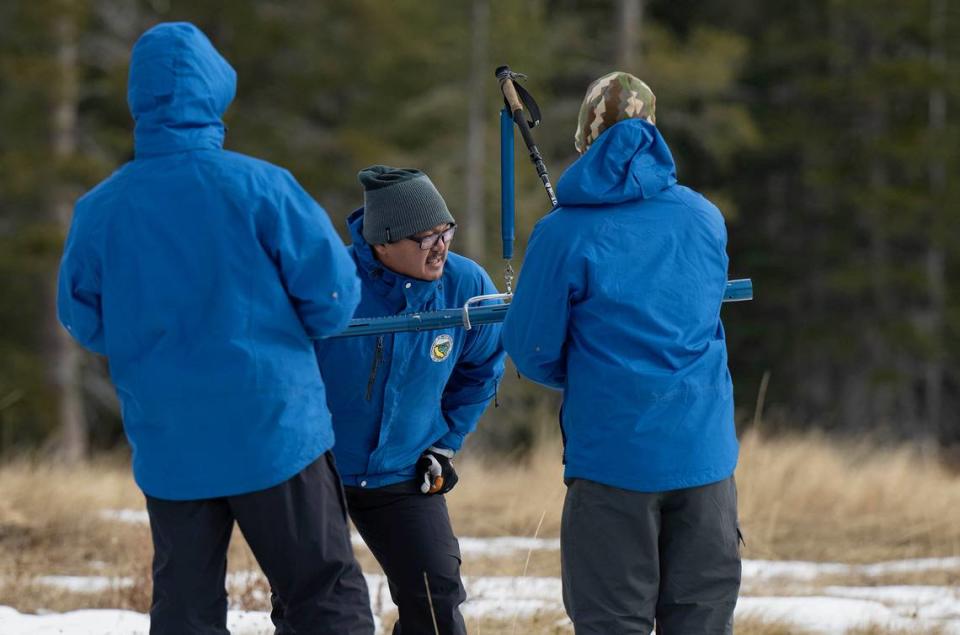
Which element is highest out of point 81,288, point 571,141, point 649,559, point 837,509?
point 81,288

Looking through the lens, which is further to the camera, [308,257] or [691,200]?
[691,200]

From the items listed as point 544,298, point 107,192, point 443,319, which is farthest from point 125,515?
point 544,298

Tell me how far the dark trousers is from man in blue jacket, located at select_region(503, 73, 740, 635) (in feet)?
1.94

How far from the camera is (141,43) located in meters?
3.27

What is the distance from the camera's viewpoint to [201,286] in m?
3.18

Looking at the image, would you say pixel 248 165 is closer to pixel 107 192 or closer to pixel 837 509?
pixel 107 192

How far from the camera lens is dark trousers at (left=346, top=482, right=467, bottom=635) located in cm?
405

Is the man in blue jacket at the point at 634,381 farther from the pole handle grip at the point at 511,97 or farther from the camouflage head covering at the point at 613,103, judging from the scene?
the pole handle grip at the point at 511,97

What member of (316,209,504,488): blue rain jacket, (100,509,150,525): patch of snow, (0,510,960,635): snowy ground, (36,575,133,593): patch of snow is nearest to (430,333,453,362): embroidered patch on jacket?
(316,209,504,488): blue rain jacket

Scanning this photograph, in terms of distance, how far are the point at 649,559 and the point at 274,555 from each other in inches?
39.1

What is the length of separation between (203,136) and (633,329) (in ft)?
3.97

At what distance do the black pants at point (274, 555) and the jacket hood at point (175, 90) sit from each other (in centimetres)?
88

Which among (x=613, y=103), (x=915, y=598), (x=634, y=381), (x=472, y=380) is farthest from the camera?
(x=915, y=598)

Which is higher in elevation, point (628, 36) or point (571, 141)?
point (628, 36)
